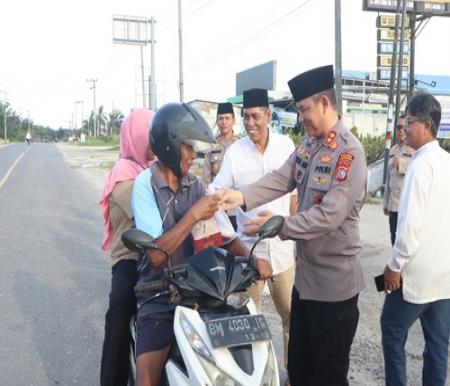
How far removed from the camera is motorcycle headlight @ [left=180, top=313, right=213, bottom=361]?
1.73 meters

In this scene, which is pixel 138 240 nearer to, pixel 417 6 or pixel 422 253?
pixel 422 253

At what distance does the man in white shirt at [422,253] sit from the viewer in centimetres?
261

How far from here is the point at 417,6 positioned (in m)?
16.3

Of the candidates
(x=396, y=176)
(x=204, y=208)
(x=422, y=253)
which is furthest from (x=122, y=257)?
(x=396, y=176)

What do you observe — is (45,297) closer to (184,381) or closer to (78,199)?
(184,381)

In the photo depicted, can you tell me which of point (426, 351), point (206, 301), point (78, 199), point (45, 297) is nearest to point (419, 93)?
point (426, 351)

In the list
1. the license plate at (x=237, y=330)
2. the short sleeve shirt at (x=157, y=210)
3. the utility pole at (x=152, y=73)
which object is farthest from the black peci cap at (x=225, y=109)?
the utility pole at (x=152, y=73)

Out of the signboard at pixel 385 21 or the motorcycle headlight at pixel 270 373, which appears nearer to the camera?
the motorcycle headlight at pixel 270 373

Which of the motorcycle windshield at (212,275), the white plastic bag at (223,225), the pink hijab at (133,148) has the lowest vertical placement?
the motorcycle windshield at (212,275)

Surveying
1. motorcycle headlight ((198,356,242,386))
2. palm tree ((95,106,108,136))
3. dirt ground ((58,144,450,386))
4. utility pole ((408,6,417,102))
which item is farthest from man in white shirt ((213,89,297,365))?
palm tree ((95,106,108,136))

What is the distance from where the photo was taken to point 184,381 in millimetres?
1797

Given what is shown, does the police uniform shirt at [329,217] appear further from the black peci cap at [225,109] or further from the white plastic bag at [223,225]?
the black peci cap at [225,109]

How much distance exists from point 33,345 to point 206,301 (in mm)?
2598

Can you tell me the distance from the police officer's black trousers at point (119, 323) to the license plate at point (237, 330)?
1.09 m
